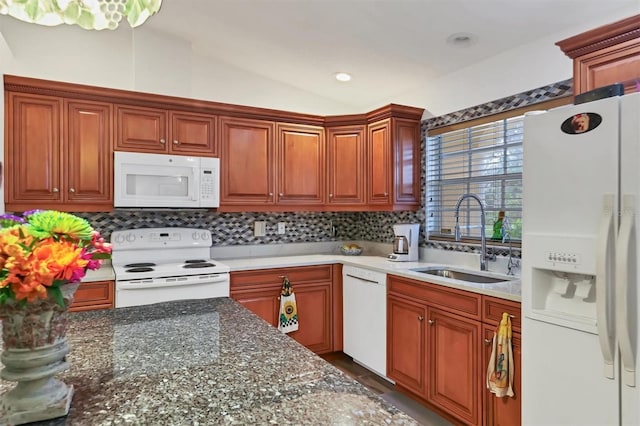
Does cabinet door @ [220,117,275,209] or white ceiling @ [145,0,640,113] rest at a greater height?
white ceiling @ [145,0,640,113]

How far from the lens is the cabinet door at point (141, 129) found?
2.99 meters

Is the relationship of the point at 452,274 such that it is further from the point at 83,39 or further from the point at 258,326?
the point at 83,39

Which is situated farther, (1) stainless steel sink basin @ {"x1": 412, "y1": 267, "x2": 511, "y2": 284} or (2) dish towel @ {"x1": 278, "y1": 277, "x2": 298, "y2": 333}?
(2) dish towel @ {"x1": 278, "y1": 277, "x2": 298, "y2": 333}

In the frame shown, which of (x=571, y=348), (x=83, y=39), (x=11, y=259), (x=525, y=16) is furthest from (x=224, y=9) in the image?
(x=571, y=348)

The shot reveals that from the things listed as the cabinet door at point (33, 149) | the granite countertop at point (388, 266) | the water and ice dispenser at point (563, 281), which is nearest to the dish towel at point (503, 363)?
the granite countertop at point (388, 266)

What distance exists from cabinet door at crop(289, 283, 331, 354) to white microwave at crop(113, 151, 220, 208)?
1.07m

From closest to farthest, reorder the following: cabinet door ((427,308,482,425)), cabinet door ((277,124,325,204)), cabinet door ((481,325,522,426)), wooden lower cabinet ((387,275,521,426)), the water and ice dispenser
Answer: the water and ice dispenser
cabinet door ((481,325,522,426))
wooden lower cabinet ((387,275,521,426))
cabinet door ((427,308,482,425))
cabinet door ((277,124,325,204))

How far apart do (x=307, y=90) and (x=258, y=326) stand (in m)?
3.09

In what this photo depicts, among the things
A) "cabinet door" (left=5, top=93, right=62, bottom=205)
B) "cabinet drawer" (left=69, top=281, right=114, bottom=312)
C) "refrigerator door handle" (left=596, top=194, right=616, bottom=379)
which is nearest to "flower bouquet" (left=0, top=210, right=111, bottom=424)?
"refrigerator door handle" (left=596, top=194, right=616, bottom=379)

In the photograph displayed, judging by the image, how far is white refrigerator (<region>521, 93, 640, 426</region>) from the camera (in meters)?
1.45

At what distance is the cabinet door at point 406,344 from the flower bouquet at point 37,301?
223cm

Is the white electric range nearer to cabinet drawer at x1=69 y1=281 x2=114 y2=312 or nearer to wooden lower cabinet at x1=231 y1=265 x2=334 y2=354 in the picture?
cabinet drawer at x1=69 y1=281 x2=114 y2=312

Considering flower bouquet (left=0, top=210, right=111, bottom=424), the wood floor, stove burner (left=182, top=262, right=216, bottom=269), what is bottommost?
the wood floor

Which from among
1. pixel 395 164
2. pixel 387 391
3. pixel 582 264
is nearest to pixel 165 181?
pixel 395 164
